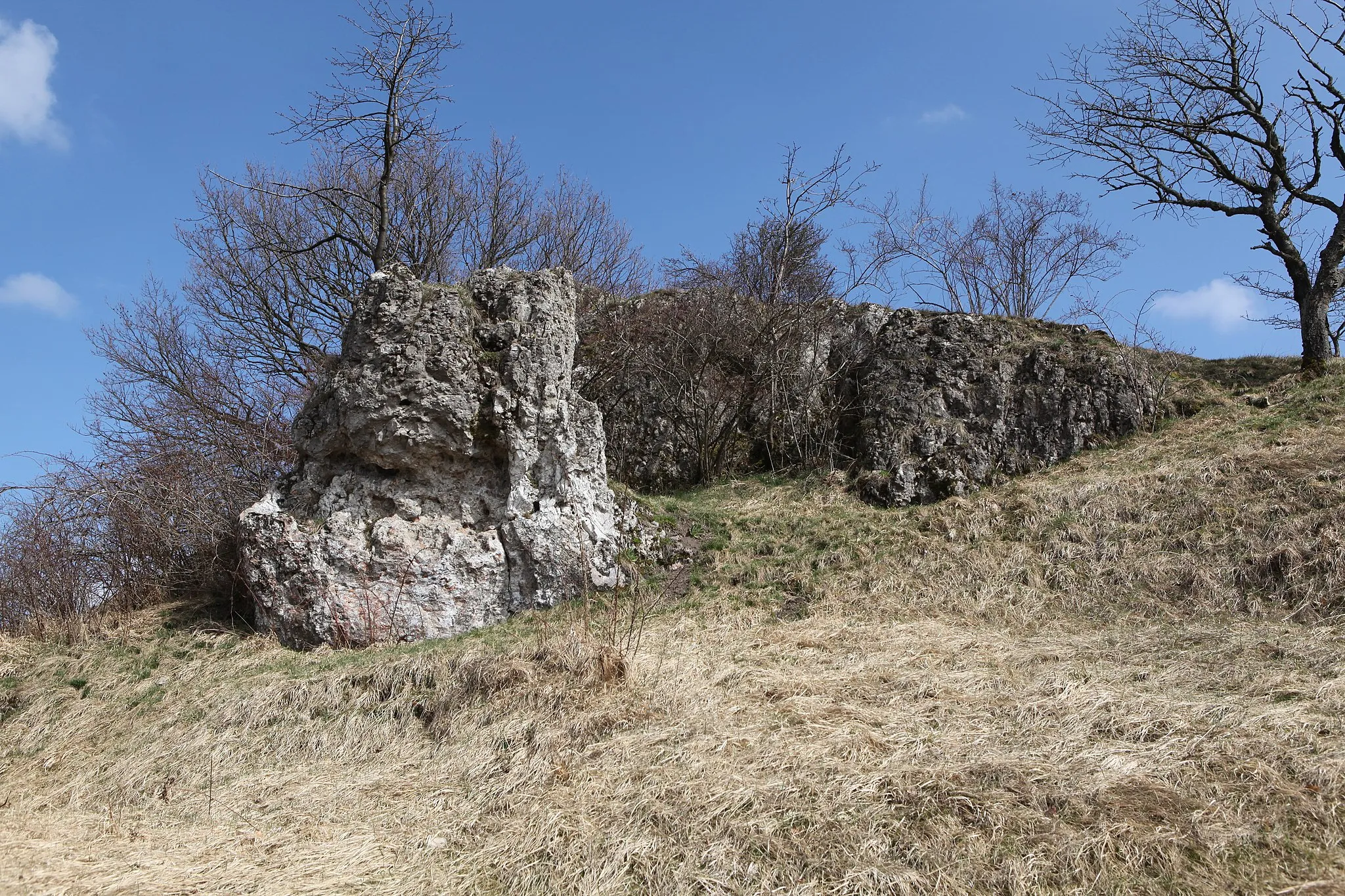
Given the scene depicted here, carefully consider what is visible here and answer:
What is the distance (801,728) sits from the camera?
17.7 feet

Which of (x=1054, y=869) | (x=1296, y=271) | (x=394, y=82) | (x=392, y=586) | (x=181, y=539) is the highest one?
(x=394, y=82)

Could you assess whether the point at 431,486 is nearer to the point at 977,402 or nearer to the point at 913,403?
the point at 913,403

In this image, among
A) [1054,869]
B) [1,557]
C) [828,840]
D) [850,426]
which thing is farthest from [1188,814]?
[1,557]

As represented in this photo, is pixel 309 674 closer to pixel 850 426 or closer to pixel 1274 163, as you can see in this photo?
pixel 850 426

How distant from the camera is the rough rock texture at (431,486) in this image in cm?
782

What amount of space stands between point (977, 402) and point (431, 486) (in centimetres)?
741

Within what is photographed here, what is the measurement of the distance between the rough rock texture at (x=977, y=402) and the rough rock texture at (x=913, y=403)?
0.02 meters

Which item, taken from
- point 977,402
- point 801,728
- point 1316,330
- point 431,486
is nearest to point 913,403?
point 977,402

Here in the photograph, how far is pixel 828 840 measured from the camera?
4207 millimetres

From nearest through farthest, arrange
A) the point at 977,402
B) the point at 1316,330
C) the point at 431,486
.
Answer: the point at 431,486 → the point at 977,402 → the point at 1316,330

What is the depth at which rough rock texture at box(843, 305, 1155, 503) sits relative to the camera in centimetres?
1108

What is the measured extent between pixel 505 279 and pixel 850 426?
18.6 feet

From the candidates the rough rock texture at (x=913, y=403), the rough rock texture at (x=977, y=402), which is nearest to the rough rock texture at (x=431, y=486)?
the rough rock texture at (x=913, y=403)

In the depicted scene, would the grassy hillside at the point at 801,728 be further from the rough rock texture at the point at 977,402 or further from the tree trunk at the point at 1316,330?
the tree trunk at the point at 1316,330
